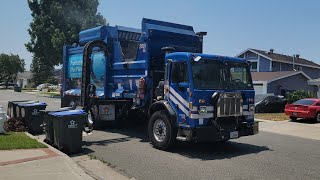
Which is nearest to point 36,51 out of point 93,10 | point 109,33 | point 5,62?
point 93,10

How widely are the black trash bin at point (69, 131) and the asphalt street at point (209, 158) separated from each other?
1.56 ft

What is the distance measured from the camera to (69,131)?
30.9ft

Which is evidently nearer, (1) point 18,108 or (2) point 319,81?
(1) point 18,108

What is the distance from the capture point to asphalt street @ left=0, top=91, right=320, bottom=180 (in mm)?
7777

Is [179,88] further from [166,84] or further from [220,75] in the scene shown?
[220,75]

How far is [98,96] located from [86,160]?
5.08m

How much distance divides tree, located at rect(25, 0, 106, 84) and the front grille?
32414 millimetres

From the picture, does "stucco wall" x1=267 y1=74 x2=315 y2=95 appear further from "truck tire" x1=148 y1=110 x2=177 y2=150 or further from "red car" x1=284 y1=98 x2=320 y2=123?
"truck tire" x1=148 y1=110 x2=177 y2=150

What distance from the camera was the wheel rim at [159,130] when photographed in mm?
10008

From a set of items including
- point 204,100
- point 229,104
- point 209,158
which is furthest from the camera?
point 229,104

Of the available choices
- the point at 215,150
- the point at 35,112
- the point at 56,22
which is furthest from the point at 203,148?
the point at 56,22

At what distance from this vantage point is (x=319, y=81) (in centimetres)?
3070

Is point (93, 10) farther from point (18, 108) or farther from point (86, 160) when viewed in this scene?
point (86, 160)

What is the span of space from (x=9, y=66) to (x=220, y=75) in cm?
9255
